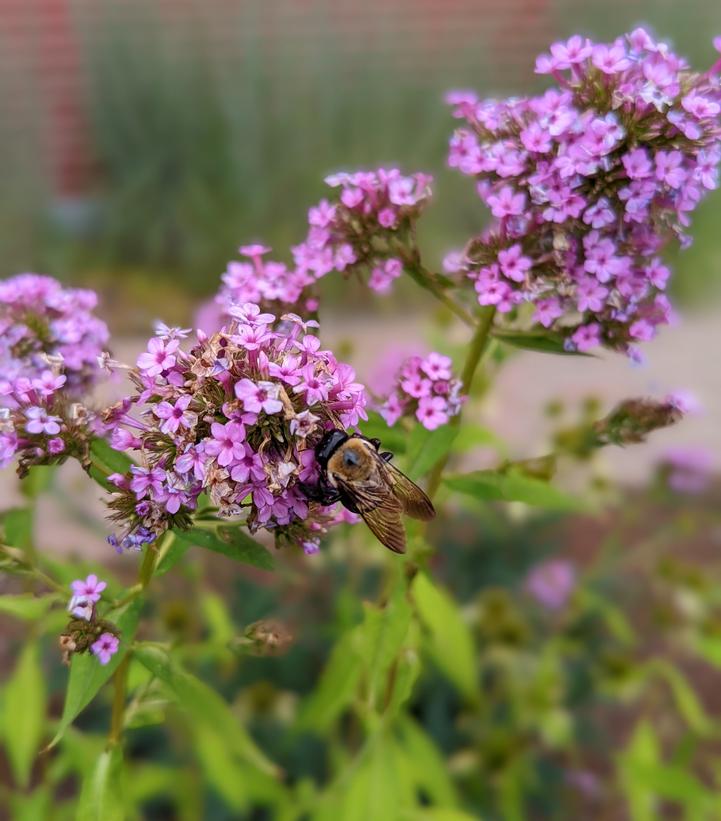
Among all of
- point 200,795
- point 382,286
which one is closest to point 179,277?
point 200,795

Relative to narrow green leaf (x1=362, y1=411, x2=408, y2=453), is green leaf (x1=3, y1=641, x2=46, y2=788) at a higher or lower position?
lower

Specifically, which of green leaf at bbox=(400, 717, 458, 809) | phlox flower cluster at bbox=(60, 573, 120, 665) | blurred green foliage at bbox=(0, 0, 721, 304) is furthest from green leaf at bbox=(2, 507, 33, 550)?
blurred green foliage at bbox=(0, 0, 721, 304)

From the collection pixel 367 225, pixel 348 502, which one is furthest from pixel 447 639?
pixel 367 225

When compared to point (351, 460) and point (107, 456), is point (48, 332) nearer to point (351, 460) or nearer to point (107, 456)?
point (107, 456)

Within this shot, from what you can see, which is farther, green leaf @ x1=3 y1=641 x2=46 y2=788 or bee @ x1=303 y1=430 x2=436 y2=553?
green leaf @ x1=3 y1=641 x2=46 y2=788

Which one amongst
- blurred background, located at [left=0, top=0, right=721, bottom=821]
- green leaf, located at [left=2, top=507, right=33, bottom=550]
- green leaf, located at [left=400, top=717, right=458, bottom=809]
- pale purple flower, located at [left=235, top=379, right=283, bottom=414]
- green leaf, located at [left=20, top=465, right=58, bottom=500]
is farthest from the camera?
blurred background, located at [left=0, top=0, right=721, bottom=821]

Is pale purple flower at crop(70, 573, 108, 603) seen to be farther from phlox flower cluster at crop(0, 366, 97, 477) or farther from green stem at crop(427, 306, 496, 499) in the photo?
green stem at crop(427, 306, 496, 499)
